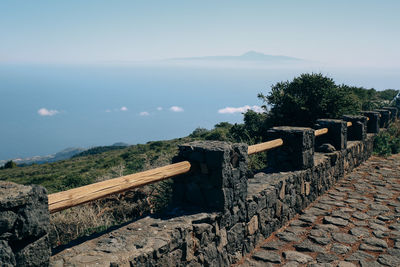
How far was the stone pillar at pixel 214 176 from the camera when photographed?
158 inches

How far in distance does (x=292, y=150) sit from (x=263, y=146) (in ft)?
3.41

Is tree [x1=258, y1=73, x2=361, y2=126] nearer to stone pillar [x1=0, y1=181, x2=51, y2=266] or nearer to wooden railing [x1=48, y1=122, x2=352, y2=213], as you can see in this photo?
wooden railing [x1=48, y1=122, x2=352, y2=213]

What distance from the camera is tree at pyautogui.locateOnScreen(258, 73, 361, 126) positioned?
10109mm

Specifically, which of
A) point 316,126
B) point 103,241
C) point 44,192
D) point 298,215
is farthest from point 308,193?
point 44,192

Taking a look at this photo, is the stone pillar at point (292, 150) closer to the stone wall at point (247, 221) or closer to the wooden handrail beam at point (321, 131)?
the stone wall at point (247, 221)

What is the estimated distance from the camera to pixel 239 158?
4.26 metres

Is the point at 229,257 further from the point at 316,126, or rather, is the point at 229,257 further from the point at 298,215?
the point at 316,126

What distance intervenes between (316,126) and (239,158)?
194 inches

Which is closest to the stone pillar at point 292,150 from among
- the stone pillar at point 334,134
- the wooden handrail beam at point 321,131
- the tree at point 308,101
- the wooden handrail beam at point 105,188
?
the wooden handrail beam at point 321,131

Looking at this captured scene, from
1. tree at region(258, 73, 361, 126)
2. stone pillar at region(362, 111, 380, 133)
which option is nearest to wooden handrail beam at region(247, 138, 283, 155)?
tree at region(258, 73, 361, 126)

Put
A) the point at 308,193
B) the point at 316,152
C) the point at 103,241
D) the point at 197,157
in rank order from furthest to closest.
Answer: the point at 316,152 < the point at 308,193 < the point at 197,157 < the point at 103,241

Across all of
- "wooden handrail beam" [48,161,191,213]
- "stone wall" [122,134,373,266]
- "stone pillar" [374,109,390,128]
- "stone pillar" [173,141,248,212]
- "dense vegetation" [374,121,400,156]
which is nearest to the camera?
"wooden handrail beam" [48,161,191,213]

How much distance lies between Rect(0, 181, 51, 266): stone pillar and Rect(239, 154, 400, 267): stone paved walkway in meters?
2.67

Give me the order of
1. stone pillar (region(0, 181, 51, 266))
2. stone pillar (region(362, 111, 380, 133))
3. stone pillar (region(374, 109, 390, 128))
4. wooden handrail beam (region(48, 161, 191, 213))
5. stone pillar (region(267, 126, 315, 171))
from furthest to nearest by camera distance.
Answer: stone pillar (region(374, 109, 390, 128)), stone pillar (region(362, 111, 380, 133)), stone pillar (region(267, 126, 315, 171)), wooden handrail beam (region(48, 161, 191, 213)), stone pillar (region(0, 181, 51, 266))
